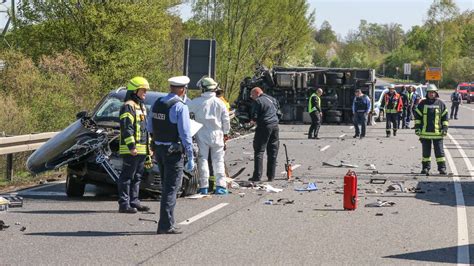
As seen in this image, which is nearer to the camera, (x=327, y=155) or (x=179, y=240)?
(x=179, y=240)

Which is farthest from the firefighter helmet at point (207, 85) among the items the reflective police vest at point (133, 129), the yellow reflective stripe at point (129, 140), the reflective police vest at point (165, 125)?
the reflective police vest at point (165, 125)

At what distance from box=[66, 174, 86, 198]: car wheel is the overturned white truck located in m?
20.5

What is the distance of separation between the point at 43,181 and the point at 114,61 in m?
14.4

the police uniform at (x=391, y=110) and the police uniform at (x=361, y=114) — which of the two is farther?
the police uniform at (x=391, y=110)

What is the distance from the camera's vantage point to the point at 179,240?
30.7 ft

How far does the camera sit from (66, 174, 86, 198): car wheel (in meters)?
13.0

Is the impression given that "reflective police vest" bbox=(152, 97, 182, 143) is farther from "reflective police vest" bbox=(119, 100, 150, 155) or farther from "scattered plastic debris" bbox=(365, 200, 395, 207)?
"scattered plastic debris" bbox=(365, 200, 395, 207)

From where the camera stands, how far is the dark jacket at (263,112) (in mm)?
15766

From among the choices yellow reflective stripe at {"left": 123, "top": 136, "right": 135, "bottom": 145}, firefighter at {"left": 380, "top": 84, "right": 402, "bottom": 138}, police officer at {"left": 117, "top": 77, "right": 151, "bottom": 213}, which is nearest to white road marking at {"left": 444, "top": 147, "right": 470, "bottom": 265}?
police officer at {"left": 117, "top": 77, "right": 151, "bottom": 213}

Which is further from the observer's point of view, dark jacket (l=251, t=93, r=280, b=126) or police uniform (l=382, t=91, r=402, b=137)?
police uniform (l=382, t=91, r=402, b=137)

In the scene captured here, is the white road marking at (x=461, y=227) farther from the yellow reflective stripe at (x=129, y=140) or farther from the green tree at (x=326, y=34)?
the green tree at (x=326, y=34)

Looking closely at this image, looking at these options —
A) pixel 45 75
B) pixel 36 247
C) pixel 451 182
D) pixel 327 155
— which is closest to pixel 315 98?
pixel 327 155

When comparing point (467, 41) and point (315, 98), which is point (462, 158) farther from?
point (467, 41)

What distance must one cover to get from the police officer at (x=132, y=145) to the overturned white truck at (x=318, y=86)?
2195cm
